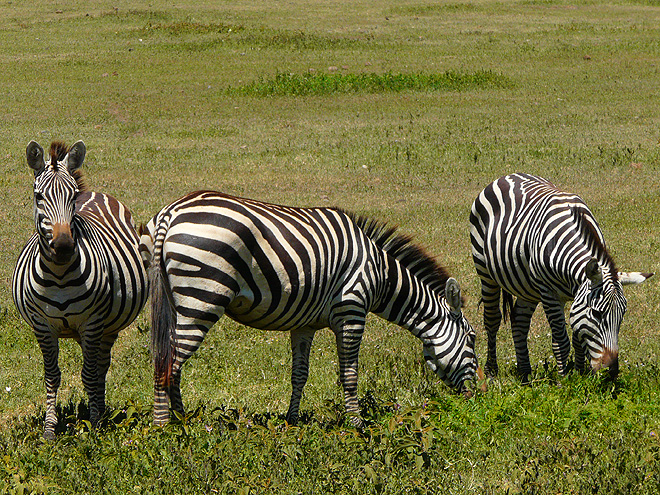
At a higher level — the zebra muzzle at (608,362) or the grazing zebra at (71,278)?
the grazing zebra at (71,278)

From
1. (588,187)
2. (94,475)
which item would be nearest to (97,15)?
(588,187)

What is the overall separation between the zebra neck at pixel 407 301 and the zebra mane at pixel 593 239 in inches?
58.1

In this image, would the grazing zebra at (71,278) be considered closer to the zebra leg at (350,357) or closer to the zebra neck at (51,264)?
the zebra neck at (51,264)

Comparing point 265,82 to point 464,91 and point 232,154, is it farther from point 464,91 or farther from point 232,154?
point 232,154

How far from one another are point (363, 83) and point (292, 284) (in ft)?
71.7

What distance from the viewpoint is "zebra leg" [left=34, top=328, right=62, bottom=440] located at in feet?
23.1

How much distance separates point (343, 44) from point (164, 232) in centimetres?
2887

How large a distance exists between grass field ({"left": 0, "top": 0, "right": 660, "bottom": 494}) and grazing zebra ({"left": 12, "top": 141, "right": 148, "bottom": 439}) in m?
0.53

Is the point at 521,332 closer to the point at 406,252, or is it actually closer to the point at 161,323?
the point at 406,252

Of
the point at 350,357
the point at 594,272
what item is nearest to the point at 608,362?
the point at 594,272

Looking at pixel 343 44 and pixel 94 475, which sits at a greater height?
pixel 343 44

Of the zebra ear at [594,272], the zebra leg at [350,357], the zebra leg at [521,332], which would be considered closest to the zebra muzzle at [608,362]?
the zebra ear at [594,272]

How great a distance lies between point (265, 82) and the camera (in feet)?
92.7

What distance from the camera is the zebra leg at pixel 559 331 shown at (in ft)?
26.5
